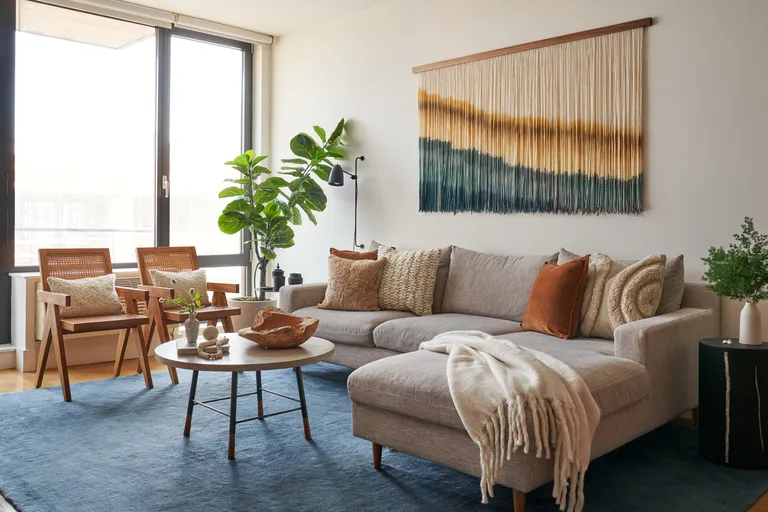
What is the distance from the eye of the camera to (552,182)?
4176 mm

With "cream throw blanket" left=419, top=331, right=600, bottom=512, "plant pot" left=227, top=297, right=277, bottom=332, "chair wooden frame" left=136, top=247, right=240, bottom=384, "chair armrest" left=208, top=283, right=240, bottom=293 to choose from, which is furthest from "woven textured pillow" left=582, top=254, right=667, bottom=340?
"plant pot" left=227, top=297, right=277, bottom=332

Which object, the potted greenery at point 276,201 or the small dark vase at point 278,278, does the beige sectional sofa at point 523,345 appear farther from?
the small dark vase at point 278,278

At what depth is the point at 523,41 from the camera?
432cm

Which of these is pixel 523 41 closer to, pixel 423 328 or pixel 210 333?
pixel 423 328

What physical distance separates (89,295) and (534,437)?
10.3 ft

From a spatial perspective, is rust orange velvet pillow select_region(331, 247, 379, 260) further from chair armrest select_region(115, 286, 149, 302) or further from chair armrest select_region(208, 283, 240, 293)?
chair armrest select_region(115, 286, 149, 302)

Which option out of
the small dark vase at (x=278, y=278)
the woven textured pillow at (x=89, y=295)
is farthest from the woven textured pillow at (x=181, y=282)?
the small dark vase at (x=278, y=278)

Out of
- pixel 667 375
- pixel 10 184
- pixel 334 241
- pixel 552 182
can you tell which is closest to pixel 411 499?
pixel 667 375

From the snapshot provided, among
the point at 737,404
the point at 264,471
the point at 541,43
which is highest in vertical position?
the point at 541,43

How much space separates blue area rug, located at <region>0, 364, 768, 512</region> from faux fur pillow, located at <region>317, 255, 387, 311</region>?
84cm

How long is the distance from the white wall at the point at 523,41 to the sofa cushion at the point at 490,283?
0.87 ft

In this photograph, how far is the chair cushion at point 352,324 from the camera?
13.2 feet

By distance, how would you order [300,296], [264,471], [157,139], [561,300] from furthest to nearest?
[157,139]
[300,296]
[561,300]
[264,471]

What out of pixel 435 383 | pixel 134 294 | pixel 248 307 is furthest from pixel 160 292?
pixel 435 383
